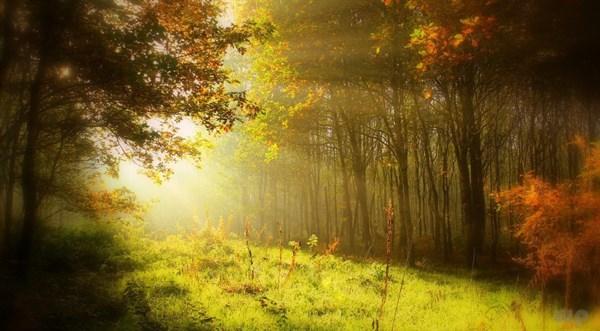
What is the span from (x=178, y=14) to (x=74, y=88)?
10.0 feet

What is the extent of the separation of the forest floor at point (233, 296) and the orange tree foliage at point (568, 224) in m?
1.31

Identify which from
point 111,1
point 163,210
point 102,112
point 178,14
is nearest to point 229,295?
point 102,112

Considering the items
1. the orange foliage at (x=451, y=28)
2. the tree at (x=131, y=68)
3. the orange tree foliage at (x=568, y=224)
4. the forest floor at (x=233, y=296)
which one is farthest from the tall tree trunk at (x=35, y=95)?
the orange tree foliage at (x=568, y=224)

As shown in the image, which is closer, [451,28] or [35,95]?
[451,28]

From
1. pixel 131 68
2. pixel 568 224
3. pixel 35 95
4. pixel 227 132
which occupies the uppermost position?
pixel 131 68

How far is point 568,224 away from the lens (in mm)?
9742

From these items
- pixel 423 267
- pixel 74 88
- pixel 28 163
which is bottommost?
pixel 423 267

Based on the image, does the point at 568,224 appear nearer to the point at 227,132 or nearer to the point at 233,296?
Answer: the point at 233,296

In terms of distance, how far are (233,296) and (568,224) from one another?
8.25m

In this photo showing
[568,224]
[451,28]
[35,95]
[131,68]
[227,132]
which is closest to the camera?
[451,28]

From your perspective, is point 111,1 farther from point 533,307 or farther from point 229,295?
point 533,307

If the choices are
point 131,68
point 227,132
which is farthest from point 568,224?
point 131,68

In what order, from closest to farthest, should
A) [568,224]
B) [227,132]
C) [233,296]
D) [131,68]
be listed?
[131,68]
[233,296]
[568,224]
[227,132]

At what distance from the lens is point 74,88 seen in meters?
9.66
